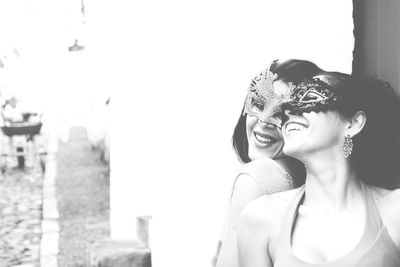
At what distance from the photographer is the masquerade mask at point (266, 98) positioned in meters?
1.96

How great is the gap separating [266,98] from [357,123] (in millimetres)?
314

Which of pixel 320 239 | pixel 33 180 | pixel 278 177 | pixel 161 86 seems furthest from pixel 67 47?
pixel 320 239

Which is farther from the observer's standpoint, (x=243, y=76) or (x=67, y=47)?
(x=67, y=47)

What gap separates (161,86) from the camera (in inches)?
127

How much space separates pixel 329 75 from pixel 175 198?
159 centimetres

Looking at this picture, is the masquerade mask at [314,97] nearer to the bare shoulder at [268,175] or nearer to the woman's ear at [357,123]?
the woman's ear at [357,123]

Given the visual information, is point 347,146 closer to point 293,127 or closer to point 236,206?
point 293,127

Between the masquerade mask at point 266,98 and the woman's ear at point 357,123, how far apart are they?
20 centimetres

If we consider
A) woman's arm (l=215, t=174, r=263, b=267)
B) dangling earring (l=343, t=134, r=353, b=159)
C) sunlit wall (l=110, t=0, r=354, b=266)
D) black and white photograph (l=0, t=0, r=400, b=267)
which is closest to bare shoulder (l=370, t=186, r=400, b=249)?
black and white photograph (l=0, t=0, r=400, b=267)

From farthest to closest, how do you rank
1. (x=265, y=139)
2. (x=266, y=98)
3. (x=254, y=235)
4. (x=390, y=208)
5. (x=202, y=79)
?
(x=202, y=79)
(x=265, y=139)
(x=266, y=98)
(x=254, y=235)
(x=390, y=208)

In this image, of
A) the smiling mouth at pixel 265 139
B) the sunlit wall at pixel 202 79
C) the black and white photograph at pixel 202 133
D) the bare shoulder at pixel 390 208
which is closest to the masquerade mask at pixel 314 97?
the black and white photograph at pixel 202 133

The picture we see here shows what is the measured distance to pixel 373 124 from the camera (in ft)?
5.96

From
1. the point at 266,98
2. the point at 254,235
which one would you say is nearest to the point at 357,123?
the point at 266,98

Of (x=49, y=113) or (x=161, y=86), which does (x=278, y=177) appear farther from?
(x=49, y=113)
